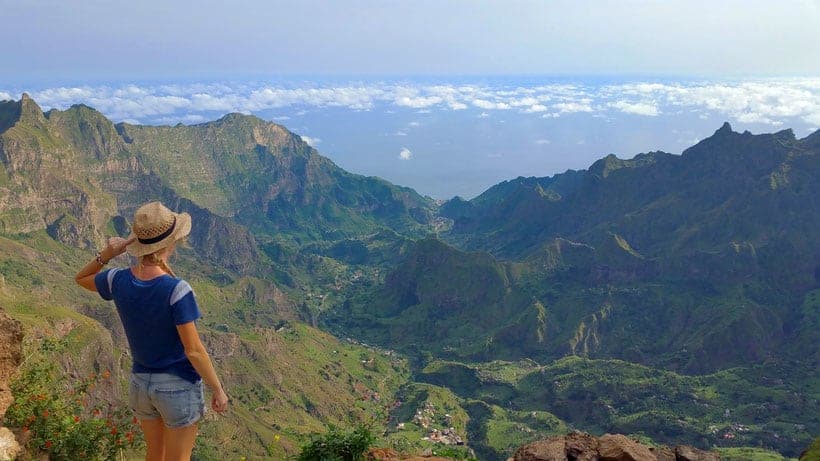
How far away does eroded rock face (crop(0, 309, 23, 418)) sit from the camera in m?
9.99

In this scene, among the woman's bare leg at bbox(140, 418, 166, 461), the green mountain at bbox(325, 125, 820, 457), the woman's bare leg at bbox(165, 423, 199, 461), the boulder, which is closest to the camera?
the woman's bare leg at bbox(165, 423, 199, 461)

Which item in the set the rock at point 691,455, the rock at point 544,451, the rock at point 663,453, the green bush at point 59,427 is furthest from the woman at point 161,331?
the rock at point 691,455

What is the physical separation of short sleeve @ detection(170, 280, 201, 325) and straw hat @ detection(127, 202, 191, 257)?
682 mm

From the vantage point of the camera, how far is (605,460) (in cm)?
1241

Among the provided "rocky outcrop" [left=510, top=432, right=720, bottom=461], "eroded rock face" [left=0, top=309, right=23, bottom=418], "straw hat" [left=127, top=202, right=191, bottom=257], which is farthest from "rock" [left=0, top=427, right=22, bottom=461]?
"rocky outcrop" [left=510, top=432, right=720, bottom=461]

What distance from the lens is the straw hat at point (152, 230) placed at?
768cm

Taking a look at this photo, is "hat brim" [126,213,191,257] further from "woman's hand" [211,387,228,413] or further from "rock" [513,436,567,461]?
"rock" [513,436,567,461]

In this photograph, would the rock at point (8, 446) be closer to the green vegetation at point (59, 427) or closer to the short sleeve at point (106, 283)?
the green vegetation at point (59, 427)

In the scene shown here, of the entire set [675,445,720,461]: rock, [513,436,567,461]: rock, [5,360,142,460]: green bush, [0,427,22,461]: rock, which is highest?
[0,427,22,461]: rock

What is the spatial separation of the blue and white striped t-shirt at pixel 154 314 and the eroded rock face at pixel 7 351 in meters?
3.39

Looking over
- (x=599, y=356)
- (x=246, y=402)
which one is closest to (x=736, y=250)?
(x=599, y=356)

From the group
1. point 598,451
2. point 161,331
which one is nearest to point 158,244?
point 161,331

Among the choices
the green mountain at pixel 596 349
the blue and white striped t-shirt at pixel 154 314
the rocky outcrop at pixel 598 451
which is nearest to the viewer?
the blue and white striped t-shirt at pixel 154 314

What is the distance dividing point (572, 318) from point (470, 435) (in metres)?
76.9
